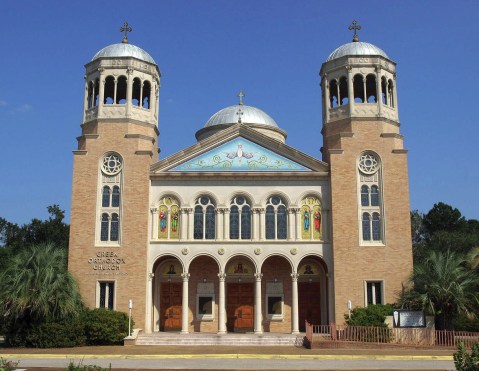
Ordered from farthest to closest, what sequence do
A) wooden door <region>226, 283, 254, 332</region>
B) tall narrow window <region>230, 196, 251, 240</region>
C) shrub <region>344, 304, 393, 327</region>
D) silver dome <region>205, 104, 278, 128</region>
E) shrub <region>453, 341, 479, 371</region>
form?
silver dome <region>205, 104, 278, 128</region>, wooden door <region>226, 283, 254, 332</region>, tall narrow window <region>230, 196, 251, 240</region>, shrub <region>344, 304, 393, 327</region>, shrub <region>453, 341, 479, 371</region>

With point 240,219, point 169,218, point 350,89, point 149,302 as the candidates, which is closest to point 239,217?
point 240,219

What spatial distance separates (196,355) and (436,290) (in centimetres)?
1382

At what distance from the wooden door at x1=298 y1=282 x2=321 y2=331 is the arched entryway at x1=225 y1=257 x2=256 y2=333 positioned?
317 cm

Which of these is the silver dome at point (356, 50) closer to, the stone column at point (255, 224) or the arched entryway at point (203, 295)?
the stone column at point (255, 224)

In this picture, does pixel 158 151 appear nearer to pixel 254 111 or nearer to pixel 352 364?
pixel 254 111

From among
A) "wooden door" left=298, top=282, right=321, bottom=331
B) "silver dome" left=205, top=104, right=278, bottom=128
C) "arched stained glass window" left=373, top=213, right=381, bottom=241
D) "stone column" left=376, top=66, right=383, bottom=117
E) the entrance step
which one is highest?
"silver dome" left=205, top=104, right=278, bottom=128

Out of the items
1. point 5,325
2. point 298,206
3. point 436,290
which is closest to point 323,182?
point 298,206

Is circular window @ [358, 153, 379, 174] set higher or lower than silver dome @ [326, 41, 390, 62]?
lower

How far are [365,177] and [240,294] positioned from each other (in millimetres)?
11123

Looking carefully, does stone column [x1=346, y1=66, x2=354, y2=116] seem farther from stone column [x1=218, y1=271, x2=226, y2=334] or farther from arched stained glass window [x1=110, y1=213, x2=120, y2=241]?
arched stained glass window [x1=110, y1=213, x2=120, y2=241]

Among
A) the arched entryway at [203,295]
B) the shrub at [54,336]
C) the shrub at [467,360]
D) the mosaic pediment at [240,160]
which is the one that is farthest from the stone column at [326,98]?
the shrub at [467,360]

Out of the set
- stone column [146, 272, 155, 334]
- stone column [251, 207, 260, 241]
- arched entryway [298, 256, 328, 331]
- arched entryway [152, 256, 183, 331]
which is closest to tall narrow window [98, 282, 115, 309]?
stone column [146, 272, 155, 334]

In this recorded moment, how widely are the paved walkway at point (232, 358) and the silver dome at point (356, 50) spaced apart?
Answer: 20.0 metres

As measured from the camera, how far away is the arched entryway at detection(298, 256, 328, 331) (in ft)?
120
